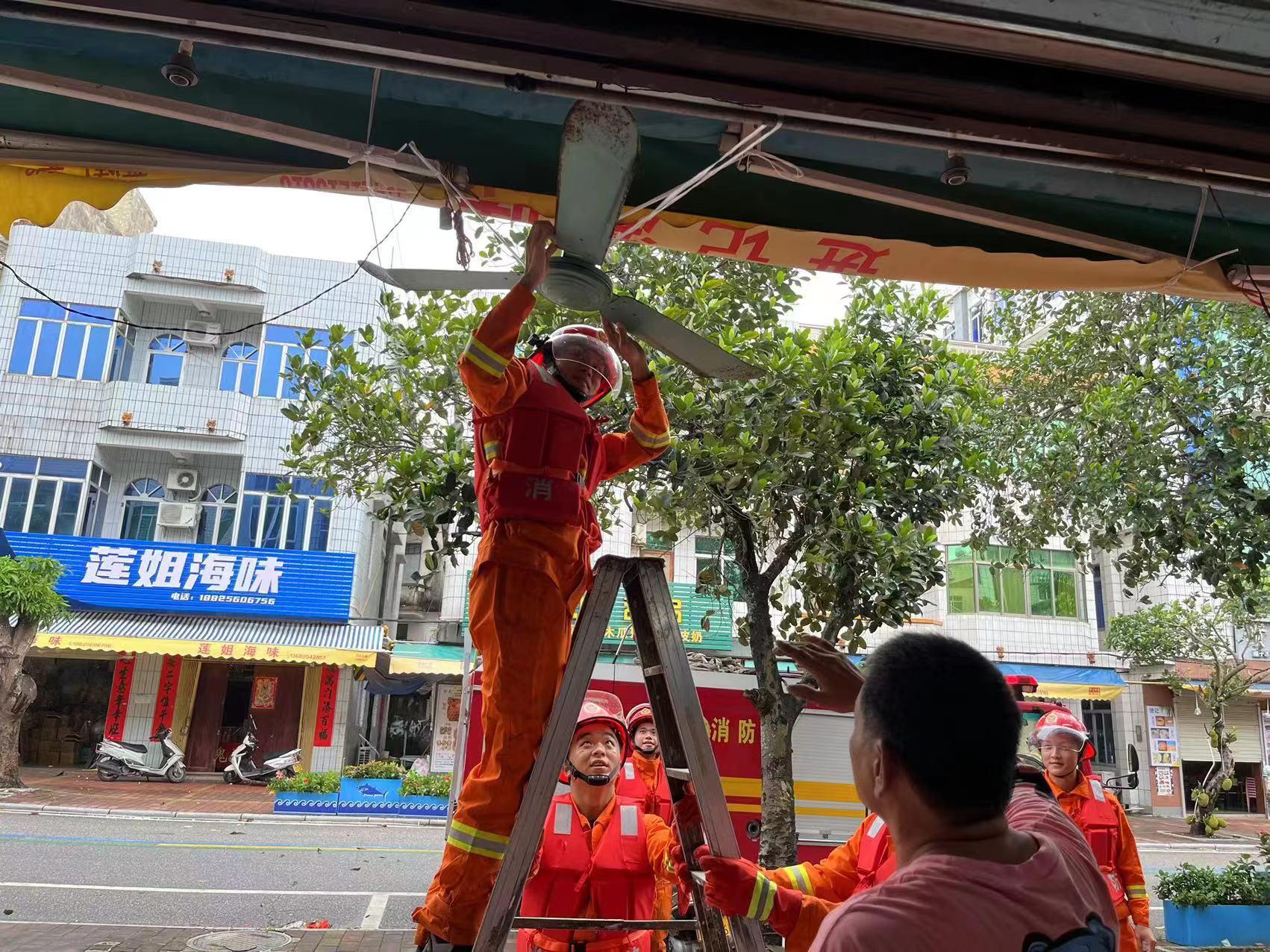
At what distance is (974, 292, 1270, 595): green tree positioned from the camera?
7.76 metres

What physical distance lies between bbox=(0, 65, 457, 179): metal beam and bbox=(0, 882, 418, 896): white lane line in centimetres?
992

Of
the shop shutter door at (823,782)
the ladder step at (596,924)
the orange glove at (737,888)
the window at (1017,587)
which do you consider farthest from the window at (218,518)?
the orange glove at (737,888)

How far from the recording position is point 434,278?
267cm

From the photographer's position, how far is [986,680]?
1433 millimetres

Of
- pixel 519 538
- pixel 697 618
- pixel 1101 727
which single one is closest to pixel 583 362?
pixel 519 538

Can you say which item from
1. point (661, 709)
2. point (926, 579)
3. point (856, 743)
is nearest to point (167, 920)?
point (926, 579)

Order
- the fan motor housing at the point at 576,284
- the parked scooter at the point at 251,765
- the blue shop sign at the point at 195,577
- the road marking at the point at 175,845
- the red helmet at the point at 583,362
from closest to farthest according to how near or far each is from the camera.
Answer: the fan motor housing at the point at 576,284 → the red helmet at the point at 583,362 → the road marking at the point at 175,845 → the parked scooter at the point at 251,765 → the blue shop sign at the point at 195,577

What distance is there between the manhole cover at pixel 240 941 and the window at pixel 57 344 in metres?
18.2

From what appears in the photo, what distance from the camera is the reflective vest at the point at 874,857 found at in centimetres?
326

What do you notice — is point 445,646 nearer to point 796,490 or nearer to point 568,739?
point 796,490

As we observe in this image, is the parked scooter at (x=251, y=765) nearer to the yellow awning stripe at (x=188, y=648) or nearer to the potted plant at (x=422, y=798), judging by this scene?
the yellow awning stripe at (x=188, y=648)

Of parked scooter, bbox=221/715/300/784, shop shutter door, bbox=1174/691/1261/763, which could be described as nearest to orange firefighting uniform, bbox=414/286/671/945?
parked scooter, bbox=221/715/300/784

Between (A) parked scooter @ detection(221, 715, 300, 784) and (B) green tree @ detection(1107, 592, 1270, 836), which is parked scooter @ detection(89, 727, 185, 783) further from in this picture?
(B) green tree @ detection(1107, 592, 1270, 836)

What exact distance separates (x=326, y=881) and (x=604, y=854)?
8.72 metres
